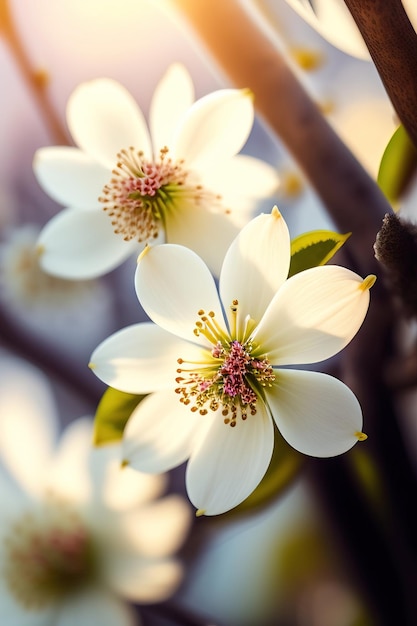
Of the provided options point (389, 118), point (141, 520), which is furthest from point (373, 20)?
point (141, 520)

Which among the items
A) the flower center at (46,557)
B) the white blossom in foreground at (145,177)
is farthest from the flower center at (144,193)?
the flower center at (46,557)

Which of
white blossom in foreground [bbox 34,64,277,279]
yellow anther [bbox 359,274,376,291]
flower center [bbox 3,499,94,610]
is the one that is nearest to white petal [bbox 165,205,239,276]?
white blossom in foreground [bbox 34,64,277,279]

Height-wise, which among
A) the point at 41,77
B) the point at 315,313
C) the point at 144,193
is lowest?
the point at 315,313

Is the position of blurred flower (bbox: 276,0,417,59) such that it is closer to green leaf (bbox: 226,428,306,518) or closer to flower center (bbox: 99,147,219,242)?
flower center (bbox: 99,147,219,242)

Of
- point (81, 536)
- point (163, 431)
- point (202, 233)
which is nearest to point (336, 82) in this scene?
point (202, 233)

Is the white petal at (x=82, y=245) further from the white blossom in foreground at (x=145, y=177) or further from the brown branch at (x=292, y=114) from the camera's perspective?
the brown branch at (x=292, y=114)

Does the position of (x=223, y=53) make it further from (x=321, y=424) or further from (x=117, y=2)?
(x=321, y=424)

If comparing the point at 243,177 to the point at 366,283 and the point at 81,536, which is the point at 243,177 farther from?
the point at 81,536
